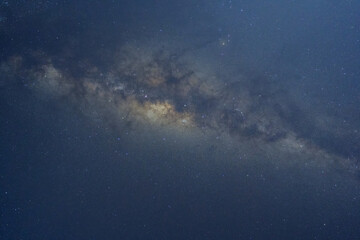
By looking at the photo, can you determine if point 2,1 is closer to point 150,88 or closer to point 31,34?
point 31,34

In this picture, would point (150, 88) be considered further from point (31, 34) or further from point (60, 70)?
point (31, 34)

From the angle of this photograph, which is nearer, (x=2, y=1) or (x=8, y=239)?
(x=2, y=1)

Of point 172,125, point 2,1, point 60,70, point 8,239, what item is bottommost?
point 8,239

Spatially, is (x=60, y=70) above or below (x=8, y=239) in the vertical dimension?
above

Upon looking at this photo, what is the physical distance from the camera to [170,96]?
338 inches

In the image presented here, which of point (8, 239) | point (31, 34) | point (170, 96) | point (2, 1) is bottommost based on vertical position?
point (8, 239)

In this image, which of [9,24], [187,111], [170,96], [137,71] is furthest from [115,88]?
[9,24]

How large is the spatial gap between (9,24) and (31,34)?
2.32 ft

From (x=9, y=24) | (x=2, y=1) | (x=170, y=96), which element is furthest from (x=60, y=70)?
(x=170, y=96)

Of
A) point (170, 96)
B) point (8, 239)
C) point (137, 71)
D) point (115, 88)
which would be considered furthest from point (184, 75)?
point (8, 239)

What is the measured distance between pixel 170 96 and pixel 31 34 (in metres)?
4.90

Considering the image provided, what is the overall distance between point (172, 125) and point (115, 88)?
221 cm

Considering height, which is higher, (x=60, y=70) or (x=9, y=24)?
(x=9, y=24)

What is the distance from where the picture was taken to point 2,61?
8422mm
